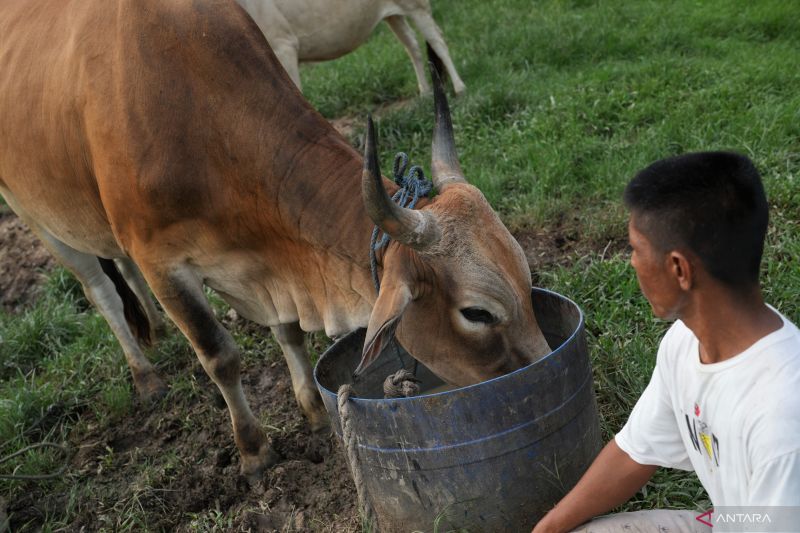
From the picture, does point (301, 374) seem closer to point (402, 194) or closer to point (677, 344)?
point (402, 194)

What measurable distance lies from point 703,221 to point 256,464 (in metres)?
→ 2.38

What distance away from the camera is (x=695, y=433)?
193 cm

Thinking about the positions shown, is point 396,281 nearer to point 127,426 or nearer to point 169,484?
point 169,484

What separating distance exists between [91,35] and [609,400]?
246cm

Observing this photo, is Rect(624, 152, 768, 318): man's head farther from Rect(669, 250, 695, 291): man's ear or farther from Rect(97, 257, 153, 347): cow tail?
Rect(97, 257, 153, 347): cow tail

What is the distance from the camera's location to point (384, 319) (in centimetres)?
258

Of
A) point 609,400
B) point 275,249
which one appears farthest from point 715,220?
point 275,249

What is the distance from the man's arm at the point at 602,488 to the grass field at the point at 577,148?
0.53m

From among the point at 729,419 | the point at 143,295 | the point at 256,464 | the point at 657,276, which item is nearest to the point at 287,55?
the point at 143,295

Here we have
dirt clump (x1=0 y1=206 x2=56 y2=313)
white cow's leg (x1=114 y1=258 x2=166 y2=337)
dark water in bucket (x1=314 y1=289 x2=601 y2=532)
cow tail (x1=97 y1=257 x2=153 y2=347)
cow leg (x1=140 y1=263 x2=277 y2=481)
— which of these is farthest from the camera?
dirt clump (x1=0 y1=206 x2=56 y2=313)

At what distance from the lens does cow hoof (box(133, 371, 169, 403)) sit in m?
4.33

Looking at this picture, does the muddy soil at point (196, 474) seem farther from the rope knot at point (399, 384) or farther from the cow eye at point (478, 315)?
the cow eye at point (478, 315)

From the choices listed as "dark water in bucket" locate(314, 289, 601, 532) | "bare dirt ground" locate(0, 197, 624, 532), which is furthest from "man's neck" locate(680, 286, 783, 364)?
"bare dirt ground" locate(0, 197, 624, 532)

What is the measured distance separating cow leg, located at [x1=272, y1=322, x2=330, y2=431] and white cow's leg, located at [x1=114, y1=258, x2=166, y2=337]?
1376 millimetres
